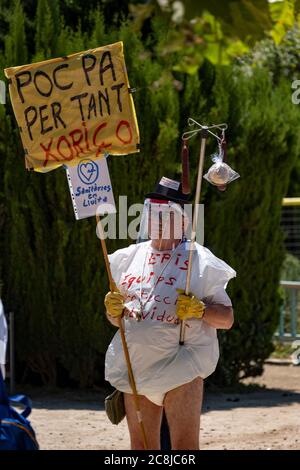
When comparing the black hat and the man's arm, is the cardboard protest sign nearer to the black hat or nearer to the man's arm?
the black hat

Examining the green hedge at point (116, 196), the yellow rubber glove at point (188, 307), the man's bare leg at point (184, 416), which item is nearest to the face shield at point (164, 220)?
the yellow rubber glove at point (188, 307)

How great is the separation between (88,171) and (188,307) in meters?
0.89

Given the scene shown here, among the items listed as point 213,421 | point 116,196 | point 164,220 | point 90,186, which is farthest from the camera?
point 116,196

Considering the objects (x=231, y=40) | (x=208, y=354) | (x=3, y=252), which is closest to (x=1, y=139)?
(x=3, y=252)

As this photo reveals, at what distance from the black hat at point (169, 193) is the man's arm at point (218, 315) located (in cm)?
55

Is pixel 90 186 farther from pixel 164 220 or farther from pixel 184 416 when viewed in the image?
pixel 184 416

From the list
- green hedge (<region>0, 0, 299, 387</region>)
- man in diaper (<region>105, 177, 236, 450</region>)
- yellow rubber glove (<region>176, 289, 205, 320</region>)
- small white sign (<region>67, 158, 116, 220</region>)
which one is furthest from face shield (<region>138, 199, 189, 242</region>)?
green hedge (<region>0, 0, 299, 387</region>)

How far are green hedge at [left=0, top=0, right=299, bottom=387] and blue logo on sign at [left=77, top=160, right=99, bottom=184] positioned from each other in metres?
3.24

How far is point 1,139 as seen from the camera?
912cm

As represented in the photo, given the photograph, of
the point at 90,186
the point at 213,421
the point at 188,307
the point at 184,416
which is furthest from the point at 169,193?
the point at 213,421

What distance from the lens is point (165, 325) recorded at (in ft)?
17.6
